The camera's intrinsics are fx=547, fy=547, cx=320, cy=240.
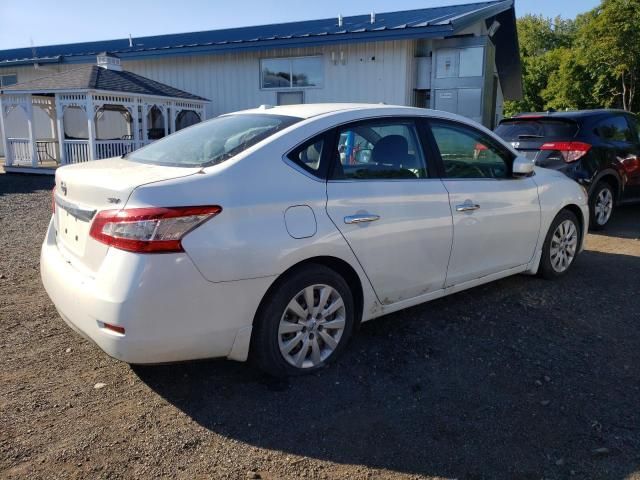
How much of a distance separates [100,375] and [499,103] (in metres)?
18.3

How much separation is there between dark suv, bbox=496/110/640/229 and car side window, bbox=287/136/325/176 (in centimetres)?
514

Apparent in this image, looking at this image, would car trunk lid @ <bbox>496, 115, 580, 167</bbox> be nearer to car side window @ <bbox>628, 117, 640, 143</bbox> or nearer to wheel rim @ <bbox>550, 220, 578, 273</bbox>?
car side window @ <bbox>628, 117, 640, 143</bbox>

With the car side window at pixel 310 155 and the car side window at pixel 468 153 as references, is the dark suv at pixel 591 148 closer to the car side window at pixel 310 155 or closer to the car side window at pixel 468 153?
the car side window at pixel 468 153

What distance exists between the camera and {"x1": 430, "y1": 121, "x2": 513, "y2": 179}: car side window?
13.2 ft

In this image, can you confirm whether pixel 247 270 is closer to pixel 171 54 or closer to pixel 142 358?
pixel 142 358

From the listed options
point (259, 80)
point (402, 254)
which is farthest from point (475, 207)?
point (259, 80)

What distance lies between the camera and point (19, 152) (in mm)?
16516

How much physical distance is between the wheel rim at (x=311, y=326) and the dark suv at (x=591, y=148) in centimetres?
523

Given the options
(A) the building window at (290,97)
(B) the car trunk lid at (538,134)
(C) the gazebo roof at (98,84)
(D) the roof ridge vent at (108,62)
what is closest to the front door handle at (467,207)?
(B) the car trunk lid at (538,134)

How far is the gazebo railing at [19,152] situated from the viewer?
16312mm

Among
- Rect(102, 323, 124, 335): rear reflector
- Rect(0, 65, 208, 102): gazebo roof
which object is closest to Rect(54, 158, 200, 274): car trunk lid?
Rect(102, 323, 124, 335): rear reflector

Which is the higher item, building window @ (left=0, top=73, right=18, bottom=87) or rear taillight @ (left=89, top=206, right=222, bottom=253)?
building window @ (left=0, top=73, right=18, bottom=87)

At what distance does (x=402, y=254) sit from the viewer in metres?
3.62

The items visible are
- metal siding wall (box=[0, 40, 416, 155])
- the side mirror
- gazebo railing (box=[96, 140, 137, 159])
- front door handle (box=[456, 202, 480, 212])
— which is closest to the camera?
front door handle (box=[456, 202, 480, 212])
